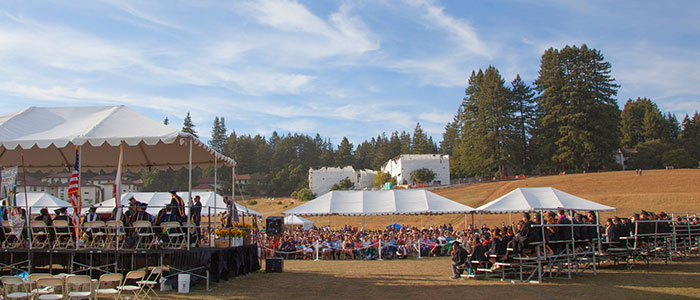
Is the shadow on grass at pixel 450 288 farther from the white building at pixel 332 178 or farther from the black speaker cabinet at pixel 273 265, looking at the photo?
the white building at pixel 332 178

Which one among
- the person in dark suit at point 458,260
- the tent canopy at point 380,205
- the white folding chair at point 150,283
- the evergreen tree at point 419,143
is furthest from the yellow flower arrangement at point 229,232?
the evergreen tree at point 419,143

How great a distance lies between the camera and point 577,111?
67312 mm

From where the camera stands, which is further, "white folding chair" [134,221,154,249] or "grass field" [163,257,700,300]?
"white folding chair" [134,221,154,249]

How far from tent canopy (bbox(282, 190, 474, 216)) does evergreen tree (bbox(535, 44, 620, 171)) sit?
47730mm

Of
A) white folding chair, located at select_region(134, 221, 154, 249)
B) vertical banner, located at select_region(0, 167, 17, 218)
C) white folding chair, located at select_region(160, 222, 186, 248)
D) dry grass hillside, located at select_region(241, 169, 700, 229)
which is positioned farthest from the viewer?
dry grass hillside, located at select_region(241, 169, 700, 229)

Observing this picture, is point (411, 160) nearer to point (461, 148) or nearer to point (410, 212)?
point (461, 148)

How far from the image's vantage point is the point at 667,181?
164ft

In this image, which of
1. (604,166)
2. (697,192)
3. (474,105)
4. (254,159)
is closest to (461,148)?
(474,105)

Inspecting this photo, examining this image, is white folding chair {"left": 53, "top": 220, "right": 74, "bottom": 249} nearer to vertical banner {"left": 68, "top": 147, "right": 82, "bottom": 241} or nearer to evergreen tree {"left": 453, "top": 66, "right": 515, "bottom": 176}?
vertical banner {"left": 68, "top": 147, "right": 82, "bottom": 241}

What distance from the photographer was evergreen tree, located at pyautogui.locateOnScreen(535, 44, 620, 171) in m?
65.7

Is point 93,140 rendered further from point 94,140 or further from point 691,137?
point 691,137

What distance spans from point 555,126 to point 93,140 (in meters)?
Answer: 68.4

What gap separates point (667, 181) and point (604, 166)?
17.3 m

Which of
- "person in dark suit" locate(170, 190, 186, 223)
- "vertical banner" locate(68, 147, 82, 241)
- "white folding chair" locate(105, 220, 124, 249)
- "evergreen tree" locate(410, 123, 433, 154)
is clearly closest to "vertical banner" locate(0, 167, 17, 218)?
"vertical banner" locate(68, 147, 82, 241)
